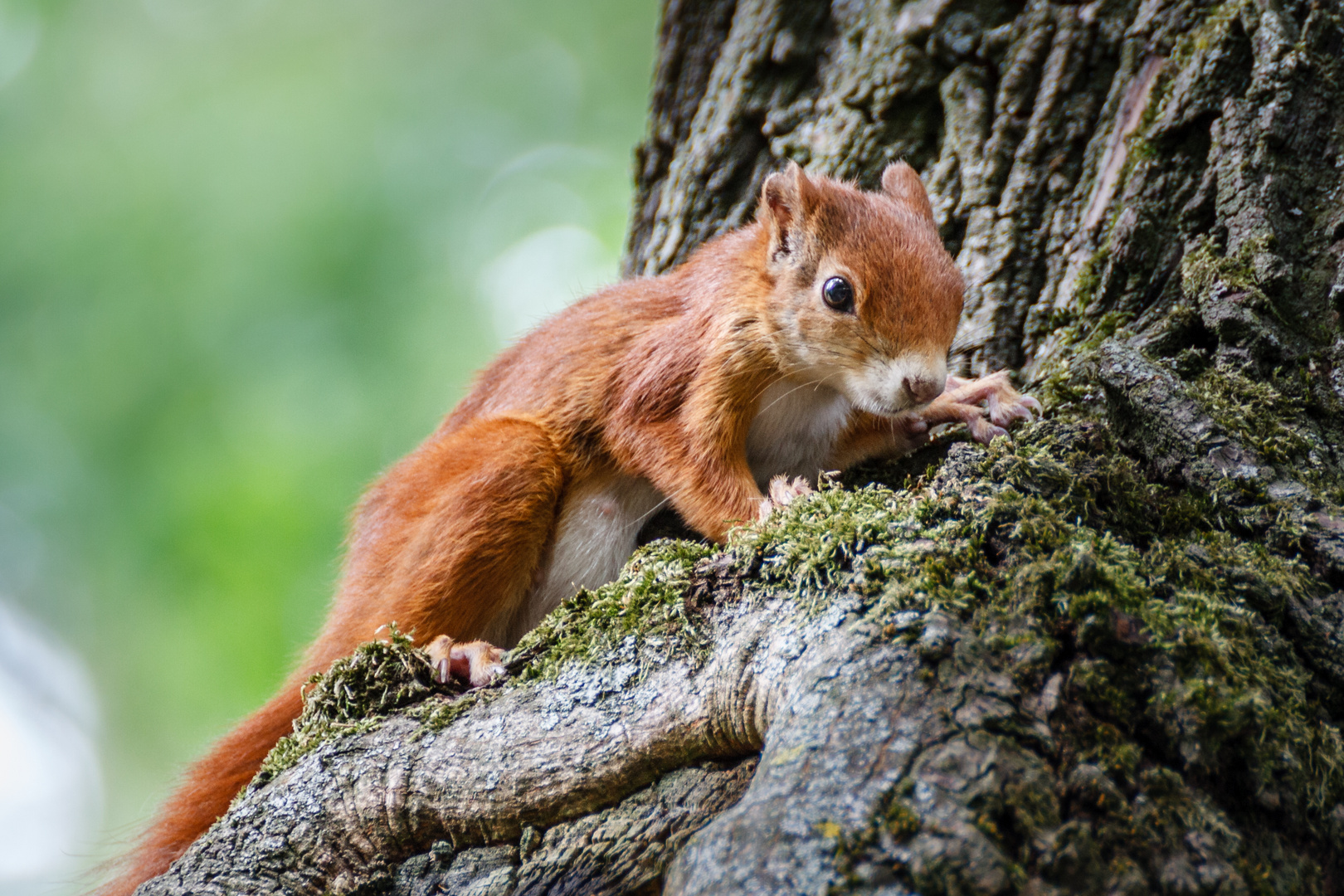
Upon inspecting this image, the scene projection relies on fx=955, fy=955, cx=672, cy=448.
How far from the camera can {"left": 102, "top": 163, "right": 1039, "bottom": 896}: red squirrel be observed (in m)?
2.21

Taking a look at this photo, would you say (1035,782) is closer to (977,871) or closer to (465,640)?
(977,871)

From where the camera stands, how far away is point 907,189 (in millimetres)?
2498

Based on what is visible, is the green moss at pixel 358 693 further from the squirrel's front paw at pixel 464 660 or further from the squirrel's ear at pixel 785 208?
the squirrel's ear at pixel 785 208

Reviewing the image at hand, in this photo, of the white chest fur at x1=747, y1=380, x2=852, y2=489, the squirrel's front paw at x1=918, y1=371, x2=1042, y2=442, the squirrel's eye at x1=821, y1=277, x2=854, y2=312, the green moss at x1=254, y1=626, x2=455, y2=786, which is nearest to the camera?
the green moss at x1=254, y1=626, x2=455, y2=786

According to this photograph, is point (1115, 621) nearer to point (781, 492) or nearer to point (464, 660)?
point (781, 492)

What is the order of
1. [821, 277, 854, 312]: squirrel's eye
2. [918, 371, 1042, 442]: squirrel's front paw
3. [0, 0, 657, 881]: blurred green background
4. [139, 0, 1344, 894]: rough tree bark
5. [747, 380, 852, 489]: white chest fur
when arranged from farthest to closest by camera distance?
1. [0, 0, 657, 881]: blurred green background
2. [747, 380, 852, 489]: white chest fur
3. [821, 277, 854, 312]: squirrel's eye
4. [918, 371, 1042, 442]: squirrel's front paw
5. [139, 0, 1344, 894]: rough tree bark

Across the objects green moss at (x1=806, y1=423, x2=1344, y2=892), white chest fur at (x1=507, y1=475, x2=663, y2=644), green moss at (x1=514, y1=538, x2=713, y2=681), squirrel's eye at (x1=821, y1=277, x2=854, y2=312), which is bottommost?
green moss at (x1=806, y1=423, x2=1344, y2=892)

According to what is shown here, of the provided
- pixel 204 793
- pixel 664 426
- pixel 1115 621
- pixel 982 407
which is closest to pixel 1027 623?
pixel 1115 621

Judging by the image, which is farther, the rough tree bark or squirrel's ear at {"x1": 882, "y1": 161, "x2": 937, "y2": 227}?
squirrel's ear at {"x1": 882, "y1": 161, "x2": 937, "y2": 227}

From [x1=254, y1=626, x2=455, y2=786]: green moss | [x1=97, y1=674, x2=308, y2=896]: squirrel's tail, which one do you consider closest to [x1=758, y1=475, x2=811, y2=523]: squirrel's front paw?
[x1=254, y1=626, x2=455, y2=786]: green moss

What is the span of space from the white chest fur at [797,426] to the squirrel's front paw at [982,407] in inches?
10.6

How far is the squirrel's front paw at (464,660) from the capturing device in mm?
1924

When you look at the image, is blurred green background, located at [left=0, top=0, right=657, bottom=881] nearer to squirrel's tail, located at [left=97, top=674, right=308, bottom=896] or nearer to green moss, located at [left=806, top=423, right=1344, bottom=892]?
squirrel's tail, located at [left=97, top=674, right=308, bottom=896]

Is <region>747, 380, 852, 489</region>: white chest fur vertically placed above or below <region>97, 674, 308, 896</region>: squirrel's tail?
above
